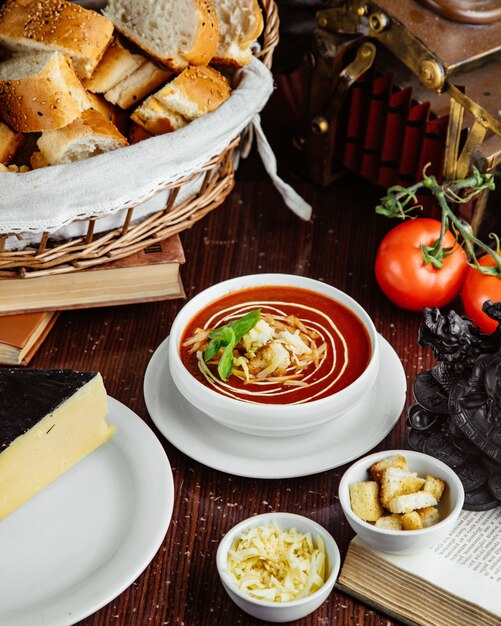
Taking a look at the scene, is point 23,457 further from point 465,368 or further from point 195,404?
point 465,368

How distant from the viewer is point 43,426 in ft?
4.31

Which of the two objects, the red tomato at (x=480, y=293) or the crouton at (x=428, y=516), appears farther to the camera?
the red tomato at (x=480, y=293)

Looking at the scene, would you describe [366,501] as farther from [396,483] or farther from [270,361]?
[270,361]

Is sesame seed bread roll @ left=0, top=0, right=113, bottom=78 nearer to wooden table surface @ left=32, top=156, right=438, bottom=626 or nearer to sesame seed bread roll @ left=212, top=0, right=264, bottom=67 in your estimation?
sesame seed bread roll @ left=212, top=0, right=264, bottom=67

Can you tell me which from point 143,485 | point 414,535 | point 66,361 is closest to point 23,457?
point 143,485

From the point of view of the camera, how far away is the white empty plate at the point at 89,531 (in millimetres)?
1178

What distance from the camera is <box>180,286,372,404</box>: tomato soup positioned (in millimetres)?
1381

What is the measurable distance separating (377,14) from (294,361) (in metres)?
0.78

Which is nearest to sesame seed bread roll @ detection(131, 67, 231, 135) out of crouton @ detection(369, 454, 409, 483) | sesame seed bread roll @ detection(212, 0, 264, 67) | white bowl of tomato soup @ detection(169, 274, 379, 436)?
sesame seed bread roll @ detection(212, 0, 264, 67)

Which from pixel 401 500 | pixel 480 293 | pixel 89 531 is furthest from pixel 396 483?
pixel 480 293

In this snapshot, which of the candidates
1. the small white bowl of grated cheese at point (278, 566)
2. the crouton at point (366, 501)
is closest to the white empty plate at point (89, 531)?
the small white bowl of grated cheese at point (278, 566)

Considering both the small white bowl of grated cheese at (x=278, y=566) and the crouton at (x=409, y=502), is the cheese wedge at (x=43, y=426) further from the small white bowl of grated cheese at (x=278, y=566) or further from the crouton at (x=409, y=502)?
the crouton at (x=409, y=502)

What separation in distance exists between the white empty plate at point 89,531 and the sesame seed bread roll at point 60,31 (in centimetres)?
64

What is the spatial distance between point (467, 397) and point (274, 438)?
1.07 ft
